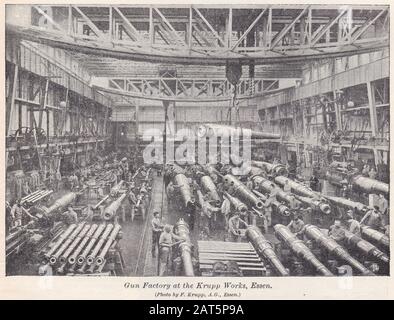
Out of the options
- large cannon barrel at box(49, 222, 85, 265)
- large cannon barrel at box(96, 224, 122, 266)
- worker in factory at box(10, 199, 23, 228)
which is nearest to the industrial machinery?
large cannon barrel at box(96, 224, 122, 266)

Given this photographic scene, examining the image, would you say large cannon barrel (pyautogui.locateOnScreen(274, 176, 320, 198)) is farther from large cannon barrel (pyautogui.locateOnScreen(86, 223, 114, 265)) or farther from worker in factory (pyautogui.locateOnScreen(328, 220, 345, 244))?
large cannon barrel (pyautogui.locateOnScreen(86, 223, 114, 265))

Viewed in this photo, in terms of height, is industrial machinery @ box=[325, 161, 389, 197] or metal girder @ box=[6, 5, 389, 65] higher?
metal girder @ box=[6, 5, 389, 65]

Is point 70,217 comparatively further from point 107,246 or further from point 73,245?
point 107,246

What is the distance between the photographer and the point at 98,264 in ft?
20.1

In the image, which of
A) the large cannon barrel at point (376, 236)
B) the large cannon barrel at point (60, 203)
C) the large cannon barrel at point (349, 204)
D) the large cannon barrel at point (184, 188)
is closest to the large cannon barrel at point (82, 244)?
the large cannon barrel at point (60, 203)

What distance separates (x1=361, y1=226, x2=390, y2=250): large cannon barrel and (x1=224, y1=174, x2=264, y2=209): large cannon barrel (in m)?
2.05

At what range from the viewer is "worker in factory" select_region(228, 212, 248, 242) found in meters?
6.82

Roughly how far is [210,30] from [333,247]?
14.8ft

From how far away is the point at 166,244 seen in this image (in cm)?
633

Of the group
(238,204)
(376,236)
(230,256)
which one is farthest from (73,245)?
(376,236)

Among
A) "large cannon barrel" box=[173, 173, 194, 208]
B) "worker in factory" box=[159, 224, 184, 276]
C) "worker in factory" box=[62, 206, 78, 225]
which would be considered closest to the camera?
"worker in factory" box=[159, 224, 184, 276]

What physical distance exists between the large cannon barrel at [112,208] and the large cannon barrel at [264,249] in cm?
271

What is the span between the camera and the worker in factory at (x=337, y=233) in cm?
664

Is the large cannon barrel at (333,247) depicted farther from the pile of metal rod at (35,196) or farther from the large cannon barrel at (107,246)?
the pile of metal rod at (35,196)
